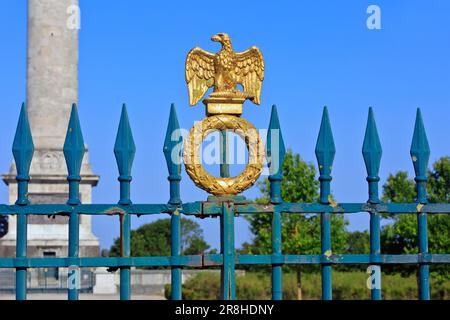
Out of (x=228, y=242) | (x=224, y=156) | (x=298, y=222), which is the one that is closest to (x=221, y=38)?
(x=224, y=156)

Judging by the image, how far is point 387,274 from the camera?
3219cm

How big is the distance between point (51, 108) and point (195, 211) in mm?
29734

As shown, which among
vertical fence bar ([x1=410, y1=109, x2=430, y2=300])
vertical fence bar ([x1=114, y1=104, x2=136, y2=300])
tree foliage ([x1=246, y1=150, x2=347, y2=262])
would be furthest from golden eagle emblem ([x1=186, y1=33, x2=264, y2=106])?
tree foliage ([x1=246, y1=150, x2=347, y2=262])

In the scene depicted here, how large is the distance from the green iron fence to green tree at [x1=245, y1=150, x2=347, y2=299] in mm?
19402

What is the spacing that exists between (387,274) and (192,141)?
26.8m

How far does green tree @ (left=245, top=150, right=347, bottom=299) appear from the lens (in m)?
26.6

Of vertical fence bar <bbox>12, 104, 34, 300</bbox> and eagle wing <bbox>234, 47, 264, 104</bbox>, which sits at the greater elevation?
eagle wing <bbox>234, 47, 264, 104</bbox>

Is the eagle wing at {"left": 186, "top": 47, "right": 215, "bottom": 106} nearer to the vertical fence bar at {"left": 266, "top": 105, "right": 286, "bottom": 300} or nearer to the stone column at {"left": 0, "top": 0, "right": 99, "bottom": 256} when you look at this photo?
the vertical fence bar at {"left": 266, "top": 105, "right": 286, "bottom": 300}

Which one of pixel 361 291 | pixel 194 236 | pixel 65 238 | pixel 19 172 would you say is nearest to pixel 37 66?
pixel 65 238

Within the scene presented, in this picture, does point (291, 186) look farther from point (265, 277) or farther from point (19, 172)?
point (19, 172)

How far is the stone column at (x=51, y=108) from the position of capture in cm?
3444

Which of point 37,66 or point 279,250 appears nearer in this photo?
point 279,250

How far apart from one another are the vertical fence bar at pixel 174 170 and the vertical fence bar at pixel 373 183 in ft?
4.42
